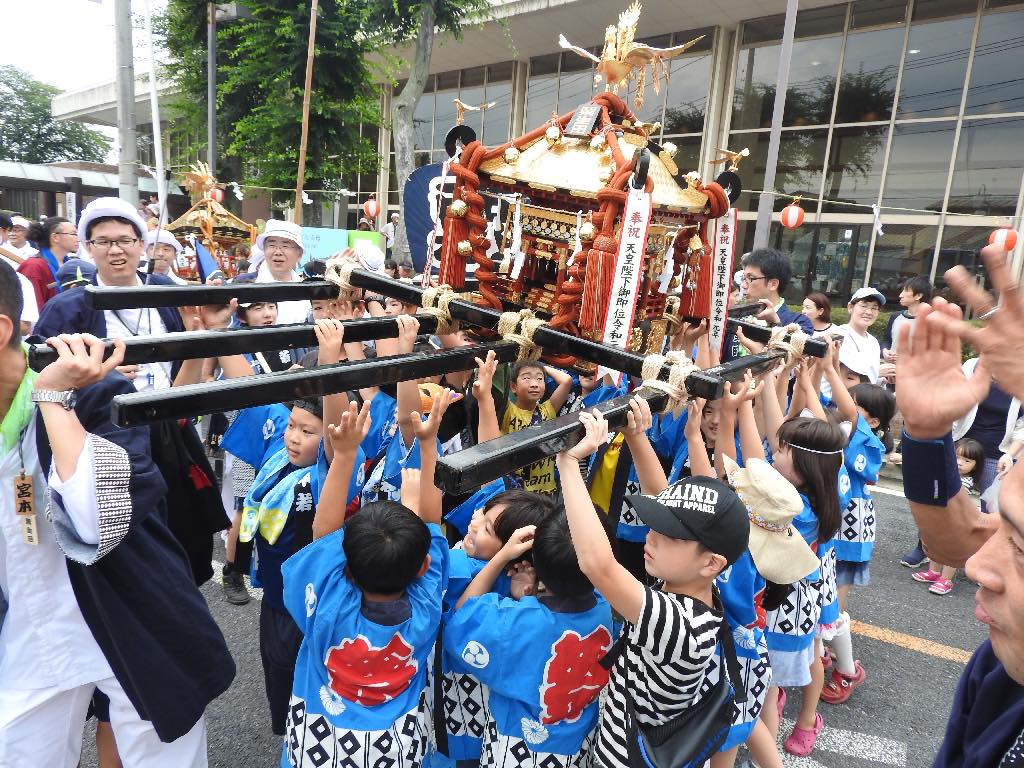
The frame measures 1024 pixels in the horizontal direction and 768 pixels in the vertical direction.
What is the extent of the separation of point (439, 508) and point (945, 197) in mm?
12688

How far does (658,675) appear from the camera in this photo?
164 centimetres

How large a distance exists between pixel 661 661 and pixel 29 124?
57.1 metres

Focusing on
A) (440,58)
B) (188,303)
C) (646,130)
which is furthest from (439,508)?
(440,58)

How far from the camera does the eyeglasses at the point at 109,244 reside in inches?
113

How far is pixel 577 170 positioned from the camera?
226 centimetres

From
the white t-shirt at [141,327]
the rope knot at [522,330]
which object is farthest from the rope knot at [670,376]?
the white t-shirt at [141,327]

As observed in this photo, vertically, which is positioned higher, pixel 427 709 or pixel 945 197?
pixel 945 197

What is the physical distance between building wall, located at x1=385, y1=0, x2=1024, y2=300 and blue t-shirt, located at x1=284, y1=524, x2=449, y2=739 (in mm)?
11413

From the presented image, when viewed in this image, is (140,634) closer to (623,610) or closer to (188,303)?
(188,303)

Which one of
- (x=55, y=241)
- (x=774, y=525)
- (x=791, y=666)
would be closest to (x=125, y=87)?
(x=55, y=241)

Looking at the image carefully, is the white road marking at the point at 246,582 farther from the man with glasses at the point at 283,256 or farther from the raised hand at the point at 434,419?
the raised hand at the point at 434,419

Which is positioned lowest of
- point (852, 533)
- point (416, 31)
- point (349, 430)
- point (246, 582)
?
point (246, 582)

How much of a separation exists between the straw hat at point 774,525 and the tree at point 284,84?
1388cm

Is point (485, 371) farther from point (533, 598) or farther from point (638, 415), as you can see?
point (533, 598)
